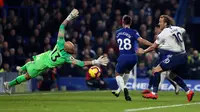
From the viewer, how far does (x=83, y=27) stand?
3344 centimetres

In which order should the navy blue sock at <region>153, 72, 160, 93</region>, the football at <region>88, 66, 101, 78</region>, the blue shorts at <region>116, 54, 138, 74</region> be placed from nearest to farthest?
the navy blue sock at <region>153, 72, 160, 93</region> < the blue shorts at <region>116, 54, 138, 74</region> < the football at <region>88, 66, 101, 78</region>

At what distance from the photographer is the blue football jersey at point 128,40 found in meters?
21.1

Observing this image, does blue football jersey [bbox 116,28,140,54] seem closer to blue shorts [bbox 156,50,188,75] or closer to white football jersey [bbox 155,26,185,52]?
white football jersey [bbox 155,26,185,52]

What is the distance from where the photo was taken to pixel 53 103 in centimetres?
1916

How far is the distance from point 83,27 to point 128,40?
12411mm

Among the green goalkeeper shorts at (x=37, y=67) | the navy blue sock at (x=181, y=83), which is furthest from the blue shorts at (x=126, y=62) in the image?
the green goalkeeper shorts at (x=37, y=67)

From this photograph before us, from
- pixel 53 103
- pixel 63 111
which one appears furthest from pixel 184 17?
pixel 63 111

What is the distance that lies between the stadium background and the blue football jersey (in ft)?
31.8

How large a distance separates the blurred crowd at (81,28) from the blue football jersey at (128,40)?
386 inches

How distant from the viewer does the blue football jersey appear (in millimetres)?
21141

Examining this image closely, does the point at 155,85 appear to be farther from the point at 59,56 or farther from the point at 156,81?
the point at 59,56

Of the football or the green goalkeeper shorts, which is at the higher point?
the football

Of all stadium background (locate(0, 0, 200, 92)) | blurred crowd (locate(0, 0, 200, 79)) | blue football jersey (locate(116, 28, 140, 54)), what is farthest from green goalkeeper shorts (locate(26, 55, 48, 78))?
blurred crowd (locate(0, 0, 200, 79))

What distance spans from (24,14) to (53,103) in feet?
53.7
